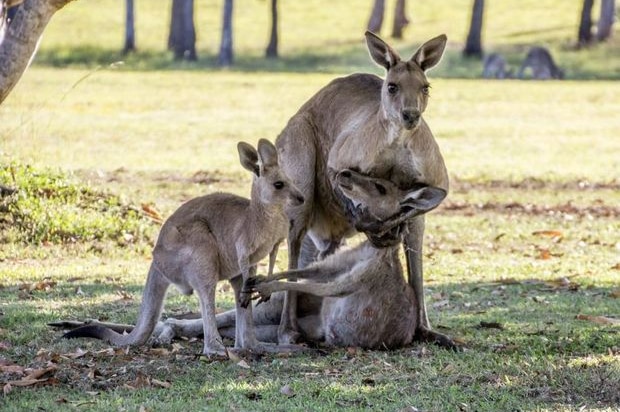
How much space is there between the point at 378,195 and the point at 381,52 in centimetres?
88

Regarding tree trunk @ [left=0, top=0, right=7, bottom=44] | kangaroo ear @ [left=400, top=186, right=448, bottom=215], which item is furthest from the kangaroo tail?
tree trunk @ [left=0, top=0, right=7, bottom=44]

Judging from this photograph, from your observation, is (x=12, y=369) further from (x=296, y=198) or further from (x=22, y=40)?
(x=22, y=40)

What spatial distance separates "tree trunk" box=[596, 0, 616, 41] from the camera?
150 ft

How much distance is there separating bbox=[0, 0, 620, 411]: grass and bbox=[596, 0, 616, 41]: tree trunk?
14.0 metres

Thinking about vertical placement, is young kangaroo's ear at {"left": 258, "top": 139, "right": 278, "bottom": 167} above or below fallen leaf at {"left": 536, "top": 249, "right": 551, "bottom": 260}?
above

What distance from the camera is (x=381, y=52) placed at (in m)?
7.29

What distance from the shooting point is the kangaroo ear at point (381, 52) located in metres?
7.12

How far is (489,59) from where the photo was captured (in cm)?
3694

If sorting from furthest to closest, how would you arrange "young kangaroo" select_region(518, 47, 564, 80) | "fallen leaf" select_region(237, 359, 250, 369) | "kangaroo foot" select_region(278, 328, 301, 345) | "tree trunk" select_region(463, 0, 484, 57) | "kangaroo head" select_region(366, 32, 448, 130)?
"tree trunk" select_region(463, 0, 484, 57), "young kangaroo" select_region(518, 47, 564, 80), "kangaroo foot" select_region(278, 328, 301, 345), "kangaroo head" select_region(366, 32, 448, 130), "fallen leaf" select_region(237, 359, 250, 369)

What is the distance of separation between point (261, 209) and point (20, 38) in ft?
6.45

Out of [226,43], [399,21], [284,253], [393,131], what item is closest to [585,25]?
[399,21]

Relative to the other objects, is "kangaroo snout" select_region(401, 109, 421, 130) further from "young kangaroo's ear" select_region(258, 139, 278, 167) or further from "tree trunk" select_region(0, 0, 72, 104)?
"tree trunk" select_region(0, 0, 72, 104)

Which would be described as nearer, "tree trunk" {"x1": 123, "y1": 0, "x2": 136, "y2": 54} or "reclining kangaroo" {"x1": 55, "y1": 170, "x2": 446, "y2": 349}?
"reclining kangaroo" {"x1": 55, "y1": 170, "x2": 446, "y2": 349}

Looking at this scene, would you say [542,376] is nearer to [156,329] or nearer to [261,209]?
[261,209]
